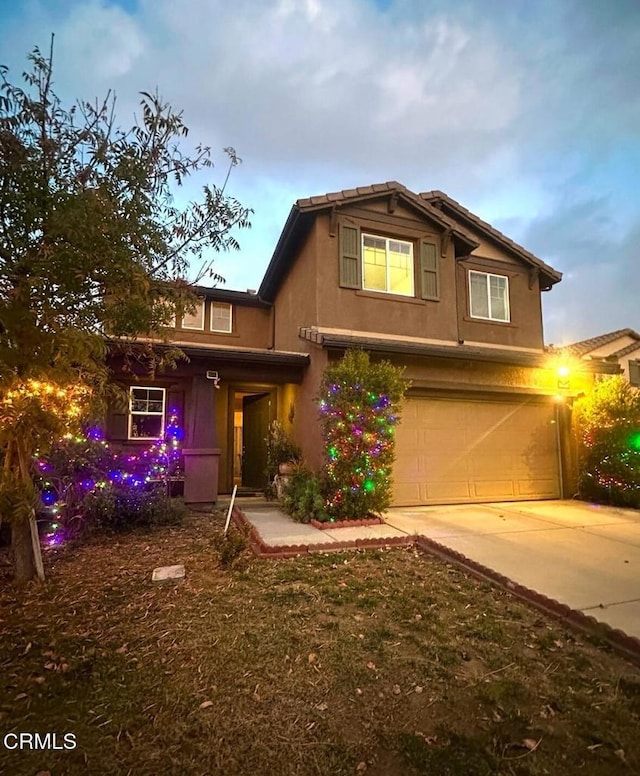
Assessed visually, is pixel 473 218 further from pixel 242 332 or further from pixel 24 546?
pixel 24 546

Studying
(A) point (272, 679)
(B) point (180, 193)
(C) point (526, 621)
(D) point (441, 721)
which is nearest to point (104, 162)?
(B) point (180, 193)

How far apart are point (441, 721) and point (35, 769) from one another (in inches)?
78.7

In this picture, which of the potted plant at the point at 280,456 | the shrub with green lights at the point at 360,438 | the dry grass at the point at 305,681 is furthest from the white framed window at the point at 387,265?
the dry grass at the point at 305,681

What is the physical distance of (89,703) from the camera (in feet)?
7.63

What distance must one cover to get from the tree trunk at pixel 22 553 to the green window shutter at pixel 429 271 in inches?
327

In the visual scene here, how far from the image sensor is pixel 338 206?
28.6 ft

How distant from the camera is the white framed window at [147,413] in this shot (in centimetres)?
941

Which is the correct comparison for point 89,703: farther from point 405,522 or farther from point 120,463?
point 405,522

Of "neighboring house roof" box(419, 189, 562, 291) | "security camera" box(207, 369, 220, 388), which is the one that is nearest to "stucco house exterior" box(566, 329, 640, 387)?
"neighboring house roof" box(419, 189, 562, 291)

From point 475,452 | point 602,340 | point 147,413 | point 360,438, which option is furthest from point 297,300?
point 602,340

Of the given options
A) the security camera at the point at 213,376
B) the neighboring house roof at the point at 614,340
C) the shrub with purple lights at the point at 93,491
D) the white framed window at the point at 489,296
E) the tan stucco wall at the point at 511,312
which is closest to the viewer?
the shrub with purple lights at the point at 93,491

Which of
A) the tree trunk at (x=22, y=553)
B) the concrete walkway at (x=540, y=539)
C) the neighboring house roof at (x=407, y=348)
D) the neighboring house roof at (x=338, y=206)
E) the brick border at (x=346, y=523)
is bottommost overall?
the concrete walkway at (x=540, y=539)

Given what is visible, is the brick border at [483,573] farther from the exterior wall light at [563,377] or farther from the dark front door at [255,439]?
the exterior wall light at [563,377]

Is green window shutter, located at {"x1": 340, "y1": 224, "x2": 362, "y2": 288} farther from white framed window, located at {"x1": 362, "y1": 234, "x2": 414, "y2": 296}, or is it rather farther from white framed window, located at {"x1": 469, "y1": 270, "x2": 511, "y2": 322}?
white framed window, located at {"x1": 469, "y1": 270, "x2": 511, "y2": 322}
